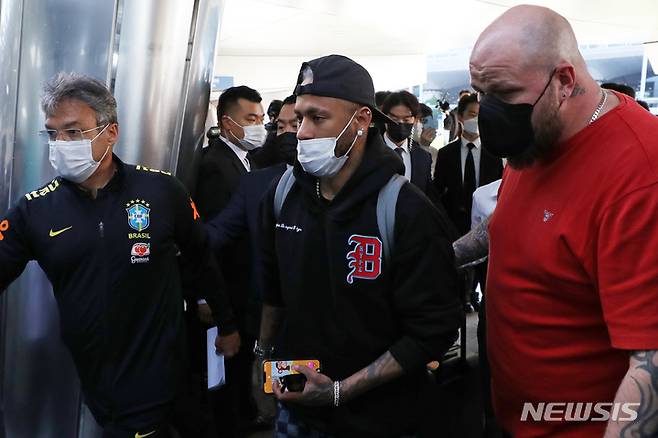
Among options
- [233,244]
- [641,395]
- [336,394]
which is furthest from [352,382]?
[233,244]

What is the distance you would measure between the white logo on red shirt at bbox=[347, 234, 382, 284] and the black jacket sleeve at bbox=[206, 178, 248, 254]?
49.4 inches

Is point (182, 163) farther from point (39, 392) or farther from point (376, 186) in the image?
point (376, 186)

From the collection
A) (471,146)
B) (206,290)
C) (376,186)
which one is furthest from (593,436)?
(471,146)

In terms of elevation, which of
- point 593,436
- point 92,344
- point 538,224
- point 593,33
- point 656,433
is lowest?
point 92,344

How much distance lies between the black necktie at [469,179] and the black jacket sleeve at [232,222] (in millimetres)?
2554

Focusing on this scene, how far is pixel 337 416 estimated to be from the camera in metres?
1.71

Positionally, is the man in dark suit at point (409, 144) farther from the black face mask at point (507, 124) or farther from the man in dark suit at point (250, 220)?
the black face mask at point (507, 124)

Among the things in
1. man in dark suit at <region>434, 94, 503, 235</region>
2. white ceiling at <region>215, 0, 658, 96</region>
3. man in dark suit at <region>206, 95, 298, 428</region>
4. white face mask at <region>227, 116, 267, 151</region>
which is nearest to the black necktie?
man in dark suit at <region>434, 94, 503, 235</region>

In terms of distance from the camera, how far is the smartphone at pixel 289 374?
1678 mm

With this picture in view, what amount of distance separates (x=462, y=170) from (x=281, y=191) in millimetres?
3324

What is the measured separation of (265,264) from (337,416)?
572 mm

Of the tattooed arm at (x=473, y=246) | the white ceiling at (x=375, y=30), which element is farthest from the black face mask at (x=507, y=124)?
the white ceiling at (x=375, y=30)

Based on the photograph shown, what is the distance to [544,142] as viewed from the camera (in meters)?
1.40

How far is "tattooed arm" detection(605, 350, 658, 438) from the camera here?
115 cm
